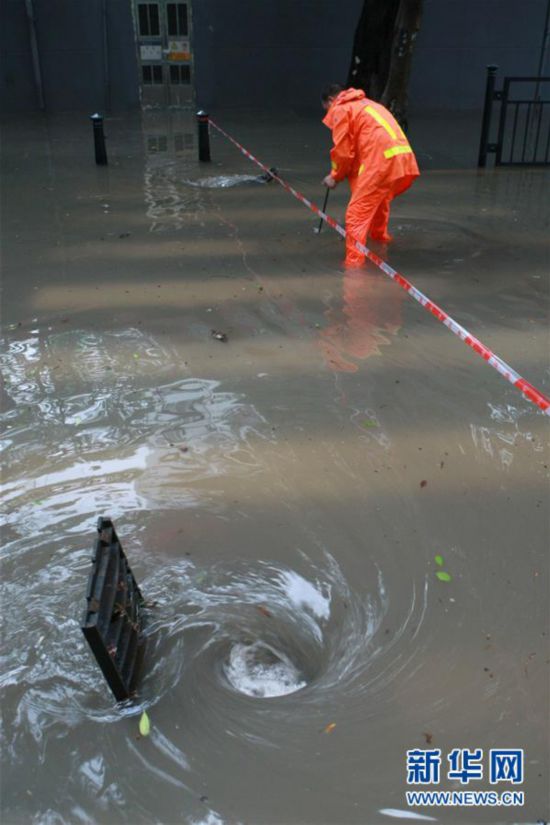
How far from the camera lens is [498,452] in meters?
4.38

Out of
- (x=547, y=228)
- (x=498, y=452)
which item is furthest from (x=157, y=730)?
(x=547, y=228)

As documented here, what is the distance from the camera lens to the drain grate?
8.61 feet

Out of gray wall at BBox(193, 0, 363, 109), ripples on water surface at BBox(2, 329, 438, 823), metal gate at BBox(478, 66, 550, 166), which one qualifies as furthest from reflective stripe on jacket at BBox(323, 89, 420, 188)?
gray wall at BBox(193, 0, 363, 109)

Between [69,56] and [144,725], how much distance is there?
16.9m

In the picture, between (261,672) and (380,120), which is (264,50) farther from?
(261,672)

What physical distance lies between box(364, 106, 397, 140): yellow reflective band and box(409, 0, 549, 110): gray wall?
11.6 m

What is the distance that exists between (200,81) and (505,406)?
14515mm

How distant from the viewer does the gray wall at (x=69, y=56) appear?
1622 centimetres

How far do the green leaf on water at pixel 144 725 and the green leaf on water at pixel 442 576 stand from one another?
1.42 m

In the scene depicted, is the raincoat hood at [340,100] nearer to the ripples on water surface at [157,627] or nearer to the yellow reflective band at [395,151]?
the yellow reflective band at [395,151]

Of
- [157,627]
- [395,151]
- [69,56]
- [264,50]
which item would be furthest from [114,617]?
[264,50]

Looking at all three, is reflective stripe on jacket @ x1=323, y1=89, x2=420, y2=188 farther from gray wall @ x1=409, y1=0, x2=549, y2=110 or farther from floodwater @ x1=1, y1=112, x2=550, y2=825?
gray wall @ x1=409, y1=0, x2=549, y2=110

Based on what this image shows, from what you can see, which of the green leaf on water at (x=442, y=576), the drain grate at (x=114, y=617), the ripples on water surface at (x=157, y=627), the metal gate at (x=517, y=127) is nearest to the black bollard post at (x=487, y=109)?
→ the metal gate at (x=517, y=127)

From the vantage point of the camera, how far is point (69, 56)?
54.7ft
